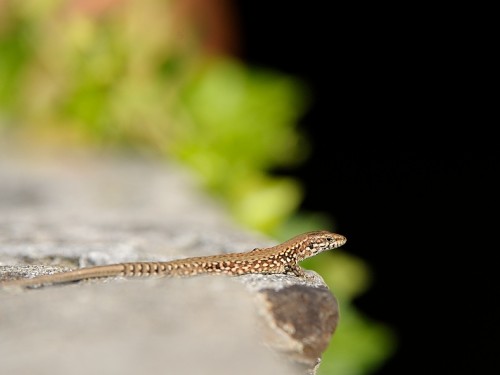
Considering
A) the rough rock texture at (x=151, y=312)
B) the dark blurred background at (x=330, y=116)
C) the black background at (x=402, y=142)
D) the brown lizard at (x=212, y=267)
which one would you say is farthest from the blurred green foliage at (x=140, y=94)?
the brown lizard at (x=212, y=267)

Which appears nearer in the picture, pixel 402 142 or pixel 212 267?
pixel 212 267

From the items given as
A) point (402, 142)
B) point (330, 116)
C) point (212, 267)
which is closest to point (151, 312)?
point (212, 267)

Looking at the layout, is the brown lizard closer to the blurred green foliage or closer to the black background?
the blurred green foliage

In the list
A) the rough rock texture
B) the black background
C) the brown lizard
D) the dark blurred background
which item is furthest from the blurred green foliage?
the brown lizard

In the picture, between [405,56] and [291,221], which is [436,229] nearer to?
[405,56]

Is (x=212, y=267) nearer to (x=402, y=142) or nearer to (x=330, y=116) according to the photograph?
(x=330, y=116)

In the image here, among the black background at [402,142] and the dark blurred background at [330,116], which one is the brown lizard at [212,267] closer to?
the dark blurred background at [330,116]

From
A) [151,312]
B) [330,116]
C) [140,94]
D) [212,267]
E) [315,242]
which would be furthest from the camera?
[330,116]
